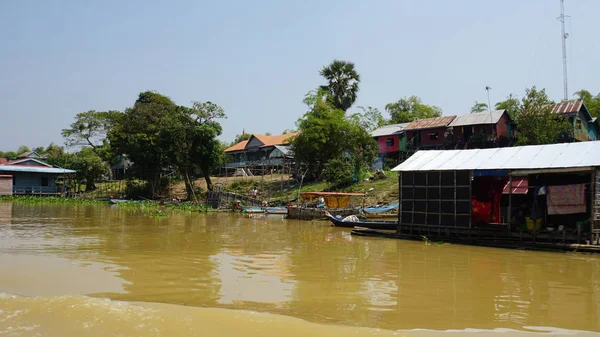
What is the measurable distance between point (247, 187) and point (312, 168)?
248 inches

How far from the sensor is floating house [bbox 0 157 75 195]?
1797 inches

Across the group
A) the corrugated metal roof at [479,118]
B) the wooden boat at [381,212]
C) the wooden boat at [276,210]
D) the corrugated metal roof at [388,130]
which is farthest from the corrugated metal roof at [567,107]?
the wooden boat at [276,210]

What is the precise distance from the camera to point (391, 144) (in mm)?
43000

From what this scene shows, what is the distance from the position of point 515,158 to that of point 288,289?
10.6 m

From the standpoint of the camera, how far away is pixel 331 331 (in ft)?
20.7

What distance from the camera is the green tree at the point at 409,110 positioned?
5559 centimetres

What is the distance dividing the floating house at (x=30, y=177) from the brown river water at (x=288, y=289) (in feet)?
113

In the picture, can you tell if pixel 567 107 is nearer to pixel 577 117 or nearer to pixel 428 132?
pixel 577 117

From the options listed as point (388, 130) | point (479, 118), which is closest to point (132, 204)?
point (388, 130)

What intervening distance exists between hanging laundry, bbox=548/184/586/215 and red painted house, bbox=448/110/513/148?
869 inches

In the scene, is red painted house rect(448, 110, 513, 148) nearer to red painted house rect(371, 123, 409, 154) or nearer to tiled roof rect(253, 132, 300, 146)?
red painted house rect(371, 123, 409, 154)

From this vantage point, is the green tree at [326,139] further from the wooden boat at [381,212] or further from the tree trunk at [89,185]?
the tree trunk at [89,185]

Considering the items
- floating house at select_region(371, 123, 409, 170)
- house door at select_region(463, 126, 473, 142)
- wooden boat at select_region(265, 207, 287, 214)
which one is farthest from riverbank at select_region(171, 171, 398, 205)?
house door at select_region(463, 126, 473, 142)

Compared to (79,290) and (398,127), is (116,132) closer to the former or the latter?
(398,127)
